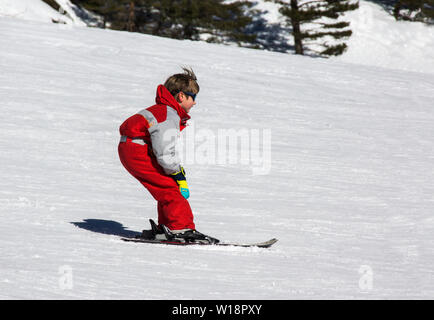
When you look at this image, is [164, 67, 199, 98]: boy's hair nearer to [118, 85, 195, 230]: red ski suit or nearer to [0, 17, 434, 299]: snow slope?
[118, 85, 195, 230]: red ski suit

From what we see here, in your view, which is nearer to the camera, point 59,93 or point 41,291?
point 41,291

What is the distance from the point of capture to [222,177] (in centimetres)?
823

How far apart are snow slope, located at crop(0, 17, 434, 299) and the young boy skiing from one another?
0.25 metres

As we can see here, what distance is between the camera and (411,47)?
114ft

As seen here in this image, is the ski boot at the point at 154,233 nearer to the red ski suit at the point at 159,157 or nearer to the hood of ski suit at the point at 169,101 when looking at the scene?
the red ski suit at the point at 159,157

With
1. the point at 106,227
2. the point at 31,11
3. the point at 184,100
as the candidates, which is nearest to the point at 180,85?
the point at 184,100

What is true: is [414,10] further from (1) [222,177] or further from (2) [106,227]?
(2) [106,227]

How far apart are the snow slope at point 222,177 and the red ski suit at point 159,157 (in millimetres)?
326

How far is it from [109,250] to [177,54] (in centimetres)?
1184

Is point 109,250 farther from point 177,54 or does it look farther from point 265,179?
point 177,54

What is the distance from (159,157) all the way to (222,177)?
369cm
